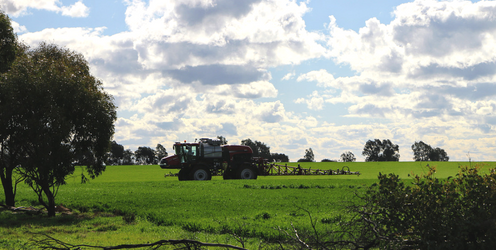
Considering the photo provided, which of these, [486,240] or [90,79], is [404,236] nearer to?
[486,240]

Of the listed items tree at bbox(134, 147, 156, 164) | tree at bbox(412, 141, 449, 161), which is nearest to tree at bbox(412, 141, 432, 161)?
tree at bbox(412, 141, 449, 161)

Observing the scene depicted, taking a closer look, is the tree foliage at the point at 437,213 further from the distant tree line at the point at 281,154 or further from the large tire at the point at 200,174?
the distant tree line at the point at 281,154

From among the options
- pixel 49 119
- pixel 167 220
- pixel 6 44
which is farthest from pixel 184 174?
pixel 167 220

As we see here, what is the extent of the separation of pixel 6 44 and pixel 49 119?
660 centimetres

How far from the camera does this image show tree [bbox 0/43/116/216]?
14.9m

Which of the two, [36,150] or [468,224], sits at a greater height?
[36,150]

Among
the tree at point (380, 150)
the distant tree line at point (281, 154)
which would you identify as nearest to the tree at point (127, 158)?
the distant tree line at point (281, 154)

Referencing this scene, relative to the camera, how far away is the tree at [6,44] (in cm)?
1852

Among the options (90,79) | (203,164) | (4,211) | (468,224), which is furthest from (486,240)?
(203,164)

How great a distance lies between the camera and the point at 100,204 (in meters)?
19.2

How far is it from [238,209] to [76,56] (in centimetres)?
1400

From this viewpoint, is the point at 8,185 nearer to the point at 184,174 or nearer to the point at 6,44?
the point at 6,44

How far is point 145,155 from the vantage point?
429 ft

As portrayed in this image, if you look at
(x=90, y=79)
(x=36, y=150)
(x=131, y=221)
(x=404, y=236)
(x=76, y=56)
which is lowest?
(x=131, y=221)
